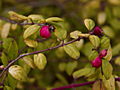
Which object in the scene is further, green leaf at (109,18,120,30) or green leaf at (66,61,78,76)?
green leaf at (109,18,120,30)

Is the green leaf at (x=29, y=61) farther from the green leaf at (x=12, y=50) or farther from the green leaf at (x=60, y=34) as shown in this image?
the green leaf at (x=60, y=34)

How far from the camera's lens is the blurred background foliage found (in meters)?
1.73

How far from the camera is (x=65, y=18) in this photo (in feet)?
7.14

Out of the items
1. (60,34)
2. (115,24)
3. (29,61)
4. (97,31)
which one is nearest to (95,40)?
(97,31)

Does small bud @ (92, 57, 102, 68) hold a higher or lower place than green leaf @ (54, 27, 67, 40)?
lower

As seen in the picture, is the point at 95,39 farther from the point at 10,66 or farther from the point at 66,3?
the point at 66,3

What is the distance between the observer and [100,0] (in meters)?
2.13

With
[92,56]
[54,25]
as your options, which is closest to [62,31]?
[54,25]

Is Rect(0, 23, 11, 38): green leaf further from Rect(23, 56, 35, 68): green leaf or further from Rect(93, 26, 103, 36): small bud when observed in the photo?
Rect(93, 26, 103, 36): small bud

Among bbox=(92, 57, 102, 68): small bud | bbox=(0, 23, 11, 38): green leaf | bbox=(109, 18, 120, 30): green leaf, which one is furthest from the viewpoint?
bbox=(109, 18, 120, 30): green leaf

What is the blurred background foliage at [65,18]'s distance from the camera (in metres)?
1.73

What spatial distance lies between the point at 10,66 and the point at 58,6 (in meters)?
1.35

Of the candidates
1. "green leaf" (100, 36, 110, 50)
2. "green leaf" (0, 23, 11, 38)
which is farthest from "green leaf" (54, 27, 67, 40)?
"green leaf" (0, 23, 11, 38)

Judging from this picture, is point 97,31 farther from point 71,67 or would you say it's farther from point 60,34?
point 71,67
